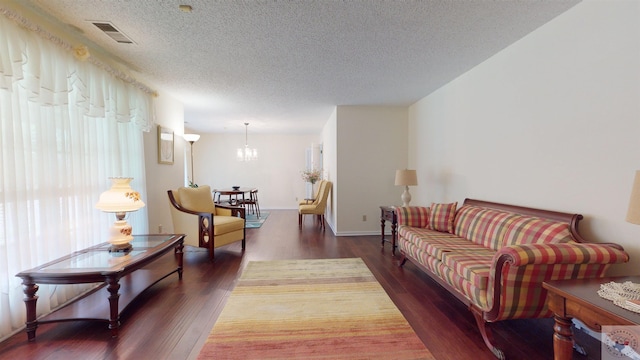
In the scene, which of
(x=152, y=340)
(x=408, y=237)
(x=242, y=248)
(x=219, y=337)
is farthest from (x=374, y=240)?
(x=152, y=340)

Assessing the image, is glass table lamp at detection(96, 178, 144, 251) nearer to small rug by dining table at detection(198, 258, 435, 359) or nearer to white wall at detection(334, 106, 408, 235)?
small rug by dining table at detection(198, 258, 435, 359)

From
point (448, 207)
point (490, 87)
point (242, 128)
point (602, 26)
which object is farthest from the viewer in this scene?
point (242, 128)

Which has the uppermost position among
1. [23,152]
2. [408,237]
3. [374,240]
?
[23,152]

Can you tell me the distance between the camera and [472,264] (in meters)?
1.95

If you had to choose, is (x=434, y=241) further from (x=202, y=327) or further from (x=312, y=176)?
(x=312, y=176)

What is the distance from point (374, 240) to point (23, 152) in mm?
4235

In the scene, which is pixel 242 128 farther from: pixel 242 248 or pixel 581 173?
pixel 581 173

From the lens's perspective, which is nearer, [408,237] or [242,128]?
A: [408,237]

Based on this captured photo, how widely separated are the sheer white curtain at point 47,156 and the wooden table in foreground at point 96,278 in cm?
15

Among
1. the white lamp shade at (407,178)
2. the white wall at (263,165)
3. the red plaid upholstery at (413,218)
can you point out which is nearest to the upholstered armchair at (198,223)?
the red plaid upholstery at (413,218)

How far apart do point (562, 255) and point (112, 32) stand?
3.81m

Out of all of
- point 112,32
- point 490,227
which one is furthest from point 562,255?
point 112,32

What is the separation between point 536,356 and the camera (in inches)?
65.3

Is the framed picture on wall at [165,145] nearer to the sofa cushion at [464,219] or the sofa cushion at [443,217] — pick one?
the sofa cushion at [443,217]
